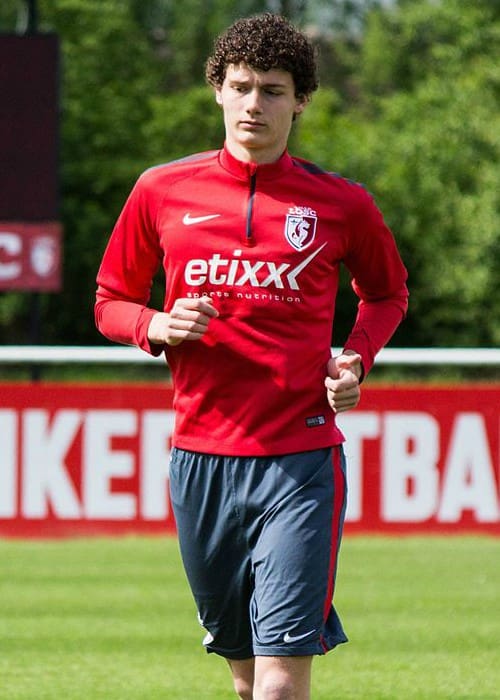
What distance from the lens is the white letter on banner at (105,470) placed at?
1307cm

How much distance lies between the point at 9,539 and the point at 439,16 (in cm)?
3651

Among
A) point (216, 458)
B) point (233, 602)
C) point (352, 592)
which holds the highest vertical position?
point (216, 458)

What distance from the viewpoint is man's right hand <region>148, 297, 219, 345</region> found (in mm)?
4371

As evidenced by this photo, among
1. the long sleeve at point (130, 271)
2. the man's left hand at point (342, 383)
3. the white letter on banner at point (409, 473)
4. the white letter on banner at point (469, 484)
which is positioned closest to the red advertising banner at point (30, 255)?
the white letter on banner at point (409, 473)

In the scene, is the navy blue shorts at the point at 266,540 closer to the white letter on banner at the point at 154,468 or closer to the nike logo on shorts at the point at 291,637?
the nike logo on shorts at the point at 291,637

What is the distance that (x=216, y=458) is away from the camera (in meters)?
4.60

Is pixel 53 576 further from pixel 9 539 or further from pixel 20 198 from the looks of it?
pixel 20 198

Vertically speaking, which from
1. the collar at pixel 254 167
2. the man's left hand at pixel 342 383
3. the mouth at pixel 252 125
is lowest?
the man's left hand at pixel 342 383

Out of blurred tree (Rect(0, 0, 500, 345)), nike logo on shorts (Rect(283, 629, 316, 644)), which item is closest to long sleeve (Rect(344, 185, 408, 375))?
nike logo on shorts (Rect(283, 629, 316, 644))

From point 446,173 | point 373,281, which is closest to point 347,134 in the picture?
point 446,173

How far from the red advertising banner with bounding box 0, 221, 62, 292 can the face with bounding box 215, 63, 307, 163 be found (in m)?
11.8

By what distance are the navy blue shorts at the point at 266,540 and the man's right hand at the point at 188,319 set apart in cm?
39

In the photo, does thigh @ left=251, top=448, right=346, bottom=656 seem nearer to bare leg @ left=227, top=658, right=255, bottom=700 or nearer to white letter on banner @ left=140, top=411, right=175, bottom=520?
bare leg @ left=227, top=658, right=255, bottom=700

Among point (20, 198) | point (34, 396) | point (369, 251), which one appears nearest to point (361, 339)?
point (369, 251)
